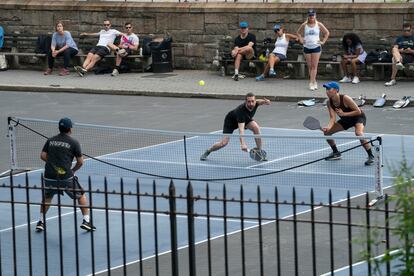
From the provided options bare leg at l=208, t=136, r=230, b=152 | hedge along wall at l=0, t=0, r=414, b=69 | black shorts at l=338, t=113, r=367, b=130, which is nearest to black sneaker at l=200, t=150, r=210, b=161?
bare leg at l=208, t=136, r=230, b=152

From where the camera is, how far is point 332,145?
19203 mm

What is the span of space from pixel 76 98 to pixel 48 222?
12.0 m

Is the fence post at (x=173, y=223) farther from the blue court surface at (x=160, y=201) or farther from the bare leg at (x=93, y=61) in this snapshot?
the bare leg at (x=93, y=61)

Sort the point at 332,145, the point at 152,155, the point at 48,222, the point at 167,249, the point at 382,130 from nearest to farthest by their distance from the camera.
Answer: the point at 167,249, the point at 48,222, the point at 332,145, the point at 152,155, the point at 382,130

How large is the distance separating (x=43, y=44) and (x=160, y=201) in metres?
15.5

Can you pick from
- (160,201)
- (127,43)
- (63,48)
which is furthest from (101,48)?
(160,201)

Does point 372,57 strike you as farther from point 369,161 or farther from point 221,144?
point 369,161

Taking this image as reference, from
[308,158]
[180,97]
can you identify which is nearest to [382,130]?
[308,158]

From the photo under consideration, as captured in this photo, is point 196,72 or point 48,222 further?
point 196,72

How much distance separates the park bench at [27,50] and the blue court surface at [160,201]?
36.9 ft

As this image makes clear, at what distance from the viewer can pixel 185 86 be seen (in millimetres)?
28688

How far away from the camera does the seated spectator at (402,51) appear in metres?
26.9

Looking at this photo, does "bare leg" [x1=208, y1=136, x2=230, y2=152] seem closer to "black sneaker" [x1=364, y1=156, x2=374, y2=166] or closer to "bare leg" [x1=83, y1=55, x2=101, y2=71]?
"black sneaker" [x1=364, y1=156, x2=374, y2=166]

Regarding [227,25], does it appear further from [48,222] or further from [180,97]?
[48,222]
